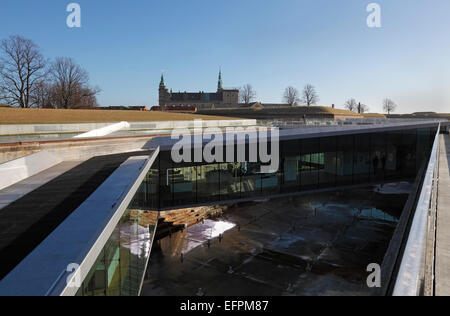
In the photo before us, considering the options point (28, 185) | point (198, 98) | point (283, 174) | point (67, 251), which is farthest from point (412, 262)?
point (198, 98)

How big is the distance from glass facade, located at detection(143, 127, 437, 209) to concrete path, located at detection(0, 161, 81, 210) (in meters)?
4.10

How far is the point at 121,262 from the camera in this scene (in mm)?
7324

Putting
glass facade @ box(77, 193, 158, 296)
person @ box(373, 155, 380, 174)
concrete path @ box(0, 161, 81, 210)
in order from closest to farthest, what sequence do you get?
glass facade @ box(77, 193, 158, 296) < concrete path @ box(0, 161, 81, 210) < person @ box(373, 155, 380, 174)

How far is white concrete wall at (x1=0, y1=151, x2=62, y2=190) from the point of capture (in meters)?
11.3

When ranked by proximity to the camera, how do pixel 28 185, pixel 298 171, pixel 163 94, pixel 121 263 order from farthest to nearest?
pixel 163 94 → pixel 298 171 → pixel 28 185 → pixel 121 263

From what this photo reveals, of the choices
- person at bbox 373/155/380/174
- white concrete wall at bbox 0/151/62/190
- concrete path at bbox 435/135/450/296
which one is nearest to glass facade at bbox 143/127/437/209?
person at bbox 373/155/380/174

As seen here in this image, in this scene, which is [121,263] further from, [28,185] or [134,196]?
[28,185]

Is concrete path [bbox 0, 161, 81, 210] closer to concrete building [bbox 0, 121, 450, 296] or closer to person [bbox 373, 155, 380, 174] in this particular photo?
concrete building [bbox 0, 121, 450, 296]

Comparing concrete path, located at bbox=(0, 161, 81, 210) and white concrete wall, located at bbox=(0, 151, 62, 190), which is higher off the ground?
white concrete wall, located at bbox=(0, 151, 62, 190)

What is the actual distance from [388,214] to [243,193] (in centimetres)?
1927

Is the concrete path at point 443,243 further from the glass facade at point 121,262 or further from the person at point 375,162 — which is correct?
the person at point 375,162

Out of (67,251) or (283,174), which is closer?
(67,251)

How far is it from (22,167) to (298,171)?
17.1 meters
